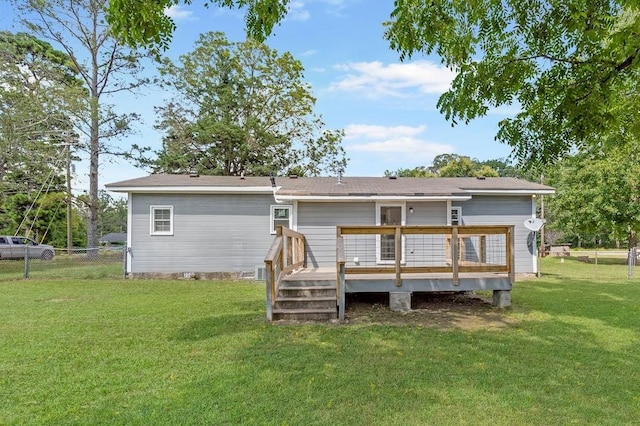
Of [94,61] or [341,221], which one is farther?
[94,61]

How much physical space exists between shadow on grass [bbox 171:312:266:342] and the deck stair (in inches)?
15.9

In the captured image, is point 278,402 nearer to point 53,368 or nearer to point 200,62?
point 53,368

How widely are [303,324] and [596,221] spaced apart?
18.9m

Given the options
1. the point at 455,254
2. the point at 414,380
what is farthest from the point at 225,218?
the point at 414,380

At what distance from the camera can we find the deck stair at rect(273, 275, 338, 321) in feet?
20.9

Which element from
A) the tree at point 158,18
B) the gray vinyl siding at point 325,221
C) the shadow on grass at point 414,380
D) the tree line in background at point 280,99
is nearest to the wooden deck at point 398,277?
the shadow on grass at point 414,380

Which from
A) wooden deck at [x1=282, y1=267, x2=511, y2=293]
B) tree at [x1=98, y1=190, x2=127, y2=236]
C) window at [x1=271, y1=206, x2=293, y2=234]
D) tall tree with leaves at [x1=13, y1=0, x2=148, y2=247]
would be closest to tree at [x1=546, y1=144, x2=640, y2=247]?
window at [x1=271, y1=206, x2=293, y2=234]

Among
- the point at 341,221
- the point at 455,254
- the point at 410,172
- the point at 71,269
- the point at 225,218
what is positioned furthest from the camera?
the point at 410,172

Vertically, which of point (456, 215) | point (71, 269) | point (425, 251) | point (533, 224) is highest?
point (456, 215)

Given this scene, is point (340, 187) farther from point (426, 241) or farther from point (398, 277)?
point (398, 277)

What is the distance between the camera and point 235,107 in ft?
84.5

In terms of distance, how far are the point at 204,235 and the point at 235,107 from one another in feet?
49.6

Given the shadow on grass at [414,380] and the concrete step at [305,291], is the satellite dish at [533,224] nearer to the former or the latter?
the shadow on grass at [414,380]

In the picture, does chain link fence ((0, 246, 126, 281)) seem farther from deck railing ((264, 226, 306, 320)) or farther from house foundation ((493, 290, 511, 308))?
house foundation ((493, 290, 511, 308))
